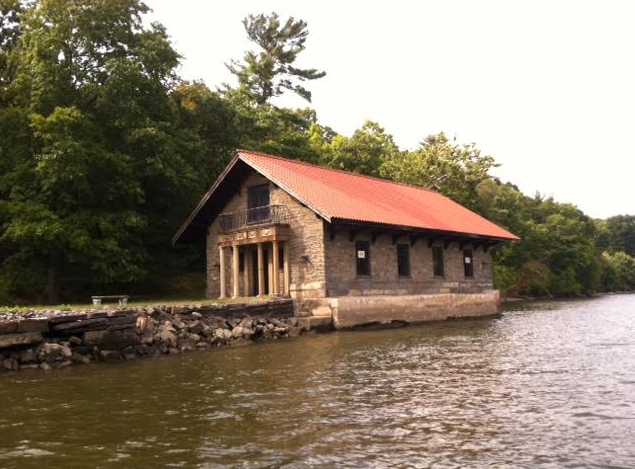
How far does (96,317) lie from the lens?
1442 centimetres

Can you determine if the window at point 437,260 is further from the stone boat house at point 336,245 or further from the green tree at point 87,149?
the green tree at point 87,149

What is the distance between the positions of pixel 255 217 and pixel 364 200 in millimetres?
4782

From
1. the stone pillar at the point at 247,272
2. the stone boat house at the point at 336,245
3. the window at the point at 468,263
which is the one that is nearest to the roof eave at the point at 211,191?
the stone boat house at the point at 336,245

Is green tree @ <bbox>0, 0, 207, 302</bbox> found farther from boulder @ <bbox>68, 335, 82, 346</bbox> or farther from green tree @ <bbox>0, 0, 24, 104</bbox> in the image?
boulder @ <bbox>68, 335, 82, 346</bbox>

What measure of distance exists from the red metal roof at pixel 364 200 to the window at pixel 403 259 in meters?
1.38

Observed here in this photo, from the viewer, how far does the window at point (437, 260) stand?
27.3 m

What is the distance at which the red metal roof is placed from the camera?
22250 millimetres

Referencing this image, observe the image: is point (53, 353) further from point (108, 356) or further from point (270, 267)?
point (270, 267)

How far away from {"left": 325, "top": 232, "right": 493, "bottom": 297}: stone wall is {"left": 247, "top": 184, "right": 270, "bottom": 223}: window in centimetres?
361

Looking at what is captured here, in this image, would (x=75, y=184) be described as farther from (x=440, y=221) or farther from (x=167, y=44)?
(x=440, y=221)

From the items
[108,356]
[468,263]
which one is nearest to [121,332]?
[108,356]

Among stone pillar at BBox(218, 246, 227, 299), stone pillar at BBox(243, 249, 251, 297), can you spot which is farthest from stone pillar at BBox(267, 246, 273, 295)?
stone pillar at BBox(218, 246, 227, 299)

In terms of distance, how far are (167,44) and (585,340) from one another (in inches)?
925

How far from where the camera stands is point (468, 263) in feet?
96.7
